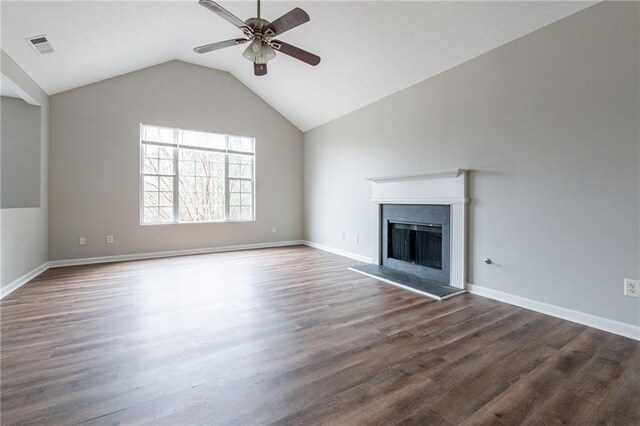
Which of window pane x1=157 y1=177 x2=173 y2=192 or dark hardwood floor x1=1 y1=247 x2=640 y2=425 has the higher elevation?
window pane x1=157 y1=177 x2=173 y2=192

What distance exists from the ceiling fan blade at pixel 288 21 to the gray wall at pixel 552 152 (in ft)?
6.56

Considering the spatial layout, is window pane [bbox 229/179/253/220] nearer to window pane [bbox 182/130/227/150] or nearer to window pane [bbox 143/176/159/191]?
window pane [bbox 182/130/227/150]

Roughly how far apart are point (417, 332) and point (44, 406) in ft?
7.53

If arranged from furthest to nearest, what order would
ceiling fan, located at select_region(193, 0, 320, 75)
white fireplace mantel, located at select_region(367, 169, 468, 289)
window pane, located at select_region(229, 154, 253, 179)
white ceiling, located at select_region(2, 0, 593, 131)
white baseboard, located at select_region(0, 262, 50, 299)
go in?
window pane, located at select_region(229, 154, 253, 179) < white fireplace mantel, located at select_region(367, 169, 468, 289) < white baseboard, located at select_region(0, 262, 50, 299) < white ceiling, located at select_region(2, 0, 593, 131) < ceiling fan, located at select_region(193, 0, 320, 75)

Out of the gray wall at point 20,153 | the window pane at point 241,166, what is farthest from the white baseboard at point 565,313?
the gray wall at point 20,153

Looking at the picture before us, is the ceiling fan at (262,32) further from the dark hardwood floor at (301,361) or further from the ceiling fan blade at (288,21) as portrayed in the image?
the dark hardwood floor at (301,361)

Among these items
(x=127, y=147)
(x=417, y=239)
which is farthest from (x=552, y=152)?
(x=127, y=147)

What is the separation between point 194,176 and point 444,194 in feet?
15.0

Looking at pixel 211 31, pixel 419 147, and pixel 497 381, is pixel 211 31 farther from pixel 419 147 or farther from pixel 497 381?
pixel 497 381

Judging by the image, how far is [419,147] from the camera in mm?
3807

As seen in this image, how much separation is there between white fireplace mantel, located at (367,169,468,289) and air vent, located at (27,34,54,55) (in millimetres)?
4270

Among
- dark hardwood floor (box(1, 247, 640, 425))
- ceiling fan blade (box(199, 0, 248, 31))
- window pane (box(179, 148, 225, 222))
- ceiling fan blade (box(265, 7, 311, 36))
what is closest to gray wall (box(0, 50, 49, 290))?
dark hardwood floor (box(1, 247, 640, 425))

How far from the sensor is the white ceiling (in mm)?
2682

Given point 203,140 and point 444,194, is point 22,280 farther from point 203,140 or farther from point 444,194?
point 444,194
